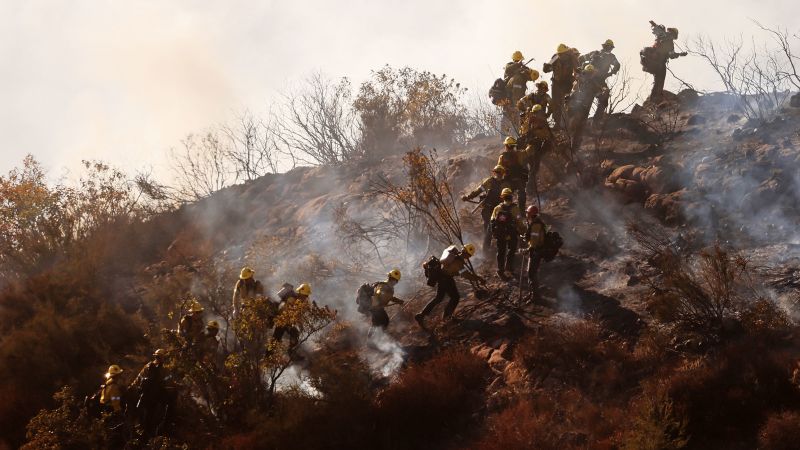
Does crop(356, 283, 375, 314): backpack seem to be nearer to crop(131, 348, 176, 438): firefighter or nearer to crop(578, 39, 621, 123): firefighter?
crop(131, 348, 176, 438): firefighter

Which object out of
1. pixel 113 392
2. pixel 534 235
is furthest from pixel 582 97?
pixel 113 392

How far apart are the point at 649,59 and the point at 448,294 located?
10302 millimetres

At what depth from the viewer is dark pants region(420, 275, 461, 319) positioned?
38.2ft

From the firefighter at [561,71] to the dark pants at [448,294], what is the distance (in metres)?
5.44

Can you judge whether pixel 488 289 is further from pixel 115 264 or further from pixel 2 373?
pixel 115 264

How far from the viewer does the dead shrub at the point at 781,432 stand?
743 cm

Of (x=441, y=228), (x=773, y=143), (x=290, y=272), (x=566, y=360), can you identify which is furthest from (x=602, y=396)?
(x=290, y=272)

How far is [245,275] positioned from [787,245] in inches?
380

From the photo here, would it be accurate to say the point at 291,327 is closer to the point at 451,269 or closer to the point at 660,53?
the point at 451,269

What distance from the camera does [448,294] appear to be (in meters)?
11.7

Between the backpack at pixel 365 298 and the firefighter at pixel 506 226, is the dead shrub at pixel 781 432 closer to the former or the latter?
the firefighter at pixel 506 226

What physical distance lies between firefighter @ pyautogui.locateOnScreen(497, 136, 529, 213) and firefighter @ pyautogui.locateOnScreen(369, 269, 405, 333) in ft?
10.3

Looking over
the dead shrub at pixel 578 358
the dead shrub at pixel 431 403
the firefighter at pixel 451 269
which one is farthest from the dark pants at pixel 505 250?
the dead shrub at pixel 431 403

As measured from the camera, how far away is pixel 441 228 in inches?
567
